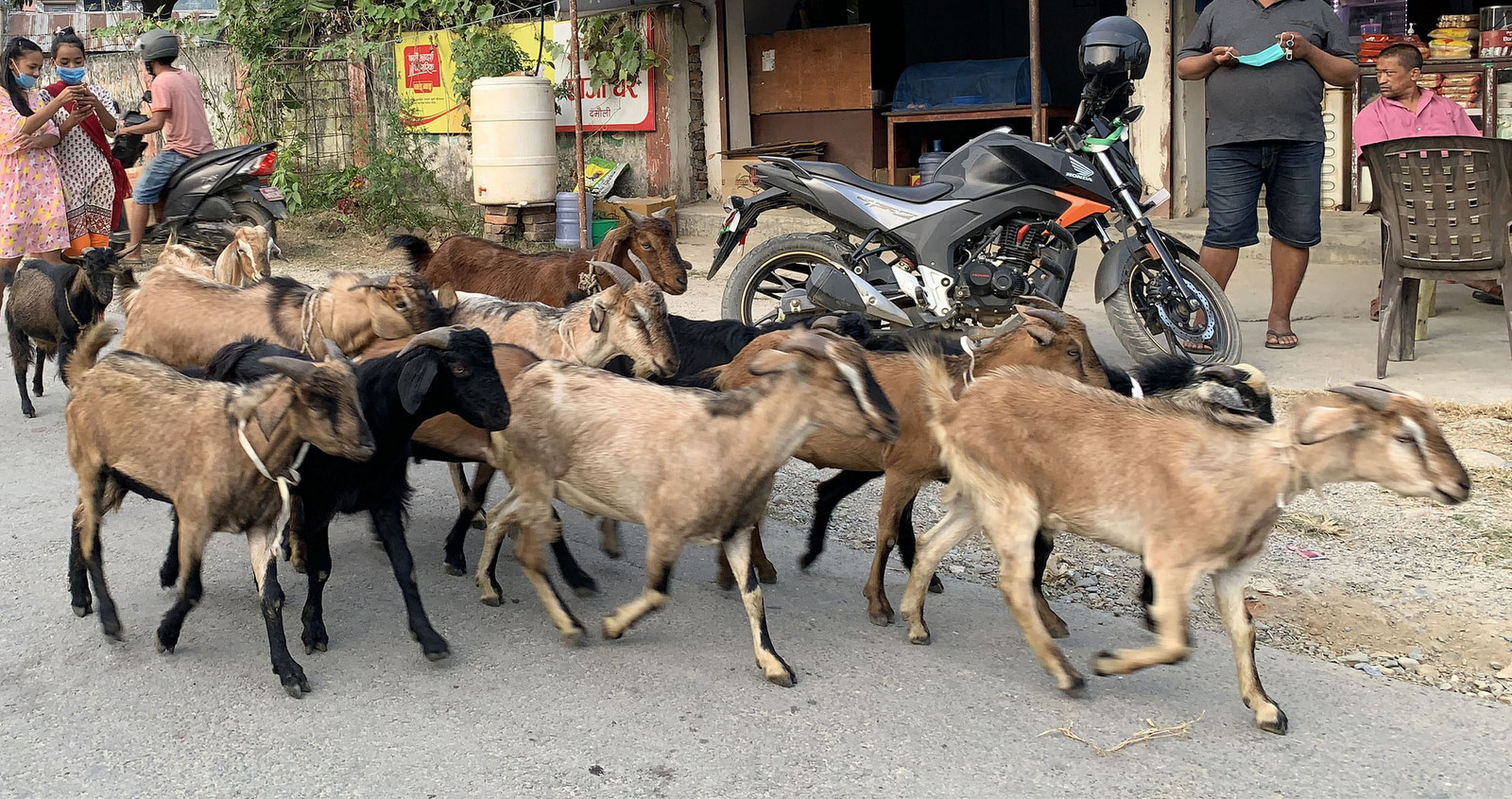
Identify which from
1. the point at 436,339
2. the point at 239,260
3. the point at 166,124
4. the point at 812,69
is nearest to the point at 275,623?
the point at 436,339

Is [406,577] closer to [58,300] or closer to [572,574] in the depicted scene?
[572,574]

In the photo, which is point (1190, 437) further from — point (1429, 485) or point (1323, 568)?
point (1323, 568)

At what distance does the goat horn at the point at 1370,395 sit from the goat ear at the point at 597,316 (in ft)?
9.62

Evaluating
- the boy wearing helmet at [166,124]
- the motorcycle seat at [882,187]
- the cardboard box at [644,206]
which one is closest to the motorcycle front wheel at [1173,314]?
the motorcycle seat at [882,187]

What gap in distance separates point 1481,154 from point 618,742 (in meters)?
5.89

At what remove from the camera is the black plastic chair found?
284 inches

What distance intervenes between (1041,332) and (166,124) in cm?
885

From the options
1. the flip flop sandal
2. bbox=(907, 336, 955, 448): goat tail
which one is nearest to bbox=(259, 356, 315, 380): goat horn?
bbox=(907, 336, 955, 448): goat tail

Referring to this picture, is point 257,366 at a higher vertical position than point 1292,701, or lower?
higher

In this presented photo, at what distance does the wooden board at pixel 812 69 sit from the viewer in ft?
45.0

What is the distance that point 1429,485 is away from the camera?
11.8ft

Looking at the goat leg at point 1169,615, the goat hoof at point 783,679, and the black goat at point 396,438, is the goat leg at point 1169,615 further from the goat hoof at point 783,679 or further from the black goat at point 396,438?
the black goat at point 396,438

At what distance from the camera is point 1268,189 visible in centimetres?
824

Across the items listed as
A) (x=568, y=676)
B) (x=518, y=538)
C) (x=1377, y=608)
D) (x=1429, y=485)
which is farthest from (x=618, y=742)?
(x=1377, y=608)
